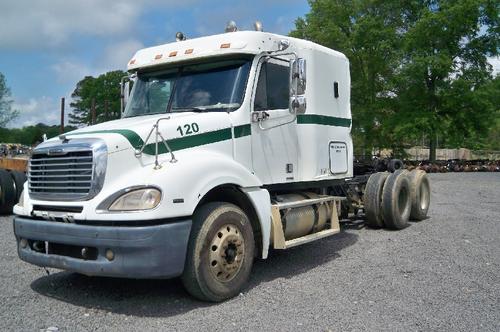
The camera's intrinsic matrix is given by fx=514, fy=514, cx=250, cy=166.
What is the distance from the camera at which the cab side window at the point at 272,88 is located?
255 inches

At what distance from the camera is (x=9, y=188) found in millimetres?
11867

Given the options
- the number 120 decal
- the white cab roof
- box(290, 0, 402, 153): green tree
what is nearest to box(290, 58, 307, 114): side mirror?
the white cab roof

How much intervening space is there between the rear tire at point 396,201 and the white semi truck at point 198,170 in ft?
6.31

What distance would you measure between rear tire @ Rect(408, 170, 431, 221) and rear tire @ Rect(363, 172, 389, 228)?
1.16 meters

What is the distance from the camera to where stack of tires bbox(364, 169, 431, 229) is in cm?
988

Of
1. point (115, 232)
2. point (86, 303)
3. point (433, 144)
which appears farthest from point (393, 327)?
point (433, 144)

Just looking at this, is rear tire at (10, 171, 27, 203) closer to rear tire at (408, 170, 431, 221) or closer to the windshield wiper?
the windshield wiper

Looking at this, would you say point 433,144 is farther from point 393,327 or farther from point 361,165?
point 393,327

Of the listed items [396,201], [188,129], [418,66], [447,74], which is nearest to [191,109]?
[188,129]

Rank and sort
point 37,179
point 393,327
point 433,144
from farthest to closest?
1. point 433,144
2. point 37,179
3. point 393,327

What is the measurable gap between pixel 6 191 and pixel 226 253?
8296 millimetres

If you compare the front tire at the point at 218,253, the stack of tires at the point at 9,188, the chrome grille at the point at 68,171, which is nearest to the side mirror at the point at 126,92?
the chrome grille at the point at 68,171

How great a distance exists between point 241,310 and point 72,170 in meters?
2.21

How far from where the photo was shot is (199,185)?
5.17 metres
